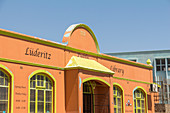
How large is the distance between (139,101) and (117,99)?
372 cm

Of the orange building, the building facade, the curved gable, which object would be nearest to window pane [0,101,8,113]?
the orange building

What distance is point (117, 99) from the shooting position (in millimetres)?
23984

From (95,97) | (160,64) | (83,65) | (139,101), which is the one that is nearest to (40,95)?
(83,65)

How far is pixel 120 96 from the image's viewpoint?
963 inches

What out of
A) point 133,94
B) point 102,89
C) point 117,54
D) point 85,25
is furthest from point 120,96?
point 117,54

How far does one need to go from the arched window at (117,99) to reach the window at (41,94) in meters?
7.30

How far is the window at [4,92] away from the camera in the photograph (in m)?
14.9

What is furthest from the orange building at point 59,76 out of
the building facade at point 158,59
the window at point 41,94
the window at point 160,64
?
the window at point 160,64

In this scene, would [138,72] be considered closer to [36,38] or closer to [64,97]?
[64,97]

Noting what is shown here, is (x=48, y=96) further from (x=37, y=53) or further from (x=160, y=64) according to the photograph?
(x=160, y=64)

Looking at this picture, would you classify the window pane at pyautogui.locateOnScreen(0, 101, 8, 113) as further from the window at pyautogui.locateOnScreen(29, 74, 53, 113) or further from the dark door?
the dark door

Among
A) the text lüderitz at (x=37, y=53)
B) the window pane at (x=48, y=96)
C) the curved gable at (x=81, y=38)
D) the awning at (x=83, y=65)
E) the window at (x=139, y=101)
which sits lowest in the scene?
the window at (x=139, y=101)

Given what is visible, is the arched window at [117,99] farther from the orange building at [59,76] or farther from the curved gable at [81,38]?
the curved gable at [81,38]

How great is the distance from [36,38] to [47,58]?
4.90 ft
